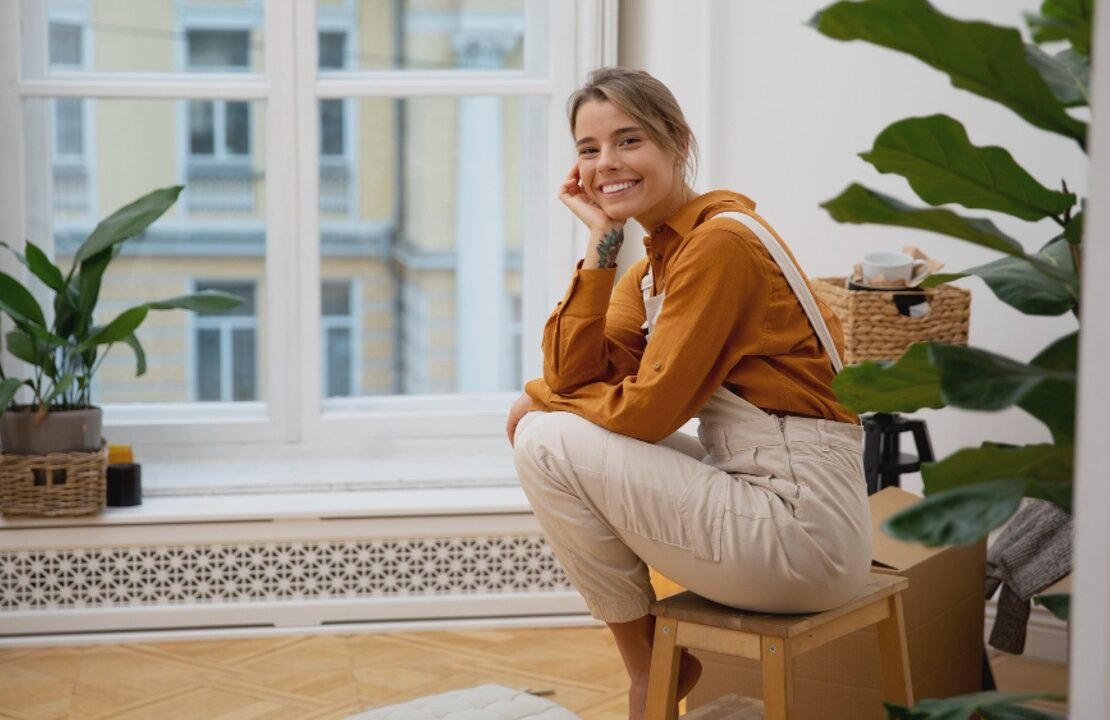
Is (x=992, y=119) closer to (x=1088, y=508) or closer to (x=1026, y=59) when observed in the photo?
(x=1026, y=59)

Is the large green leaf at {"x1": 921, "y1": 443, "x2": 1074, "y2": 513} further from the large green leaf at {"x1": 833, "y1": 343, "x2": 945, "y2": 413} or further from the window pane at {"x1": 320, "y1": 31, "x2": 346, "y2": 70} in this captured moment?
the window pane at {"x1": 320, "y1": 31, "x2": 346, "y2": 70}

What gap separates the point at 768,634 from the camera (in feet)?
6.20

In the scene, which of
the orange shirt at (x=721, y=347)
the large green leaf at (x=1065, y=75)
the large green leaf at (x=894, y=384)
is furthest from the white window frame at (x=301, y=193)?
the large green leaf at (x=1065, y=75)

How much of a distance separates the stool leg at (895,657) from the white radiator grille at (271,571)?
1.26 m

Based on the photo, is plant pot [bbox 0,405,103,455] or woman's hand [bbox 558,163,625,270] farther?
plant pot [bbox 0,405,103,455]

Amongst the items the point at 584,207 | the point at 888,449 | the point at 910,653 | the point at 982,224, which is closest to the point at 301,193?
the point at 584,207

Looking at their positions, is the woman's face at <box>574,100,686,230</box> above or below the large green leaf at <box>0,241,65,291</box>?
above

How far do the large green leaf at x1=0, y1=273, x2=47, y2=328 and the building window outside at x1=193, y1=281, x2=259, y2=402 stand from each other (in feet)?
2.23

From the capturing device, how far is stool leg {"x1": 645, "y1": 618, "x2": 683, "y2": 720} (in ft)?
6.44

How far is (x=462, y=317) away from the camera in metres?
3.85

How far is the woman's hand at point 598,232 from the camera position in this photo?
2.16 meters

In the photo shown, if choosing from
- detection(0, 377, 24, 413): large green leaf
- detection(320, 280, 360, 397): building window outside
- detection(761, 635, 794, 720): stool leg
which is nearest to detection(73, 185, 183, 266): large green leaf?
detection(0, 377, 24, 413): large green leaf

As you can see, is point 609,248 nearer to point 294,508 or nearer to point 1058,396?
point 1058,396

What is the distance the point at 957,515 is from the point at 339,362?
2931mm
